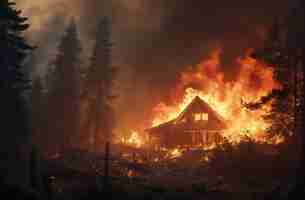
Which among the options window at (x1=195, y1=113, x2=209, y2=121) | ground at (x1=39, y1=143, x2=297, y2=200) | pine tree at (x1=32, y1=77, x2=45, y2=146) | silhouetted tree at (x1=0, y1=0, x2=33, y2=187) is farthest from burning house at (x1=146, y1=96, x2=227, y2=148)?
silhouetted tree at (x1=0, y1=0, x2=33, y2=187)

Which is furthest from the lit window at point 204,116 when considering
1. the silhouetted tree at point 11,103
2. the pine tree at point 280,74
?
the silhouetted tree at point 11,103

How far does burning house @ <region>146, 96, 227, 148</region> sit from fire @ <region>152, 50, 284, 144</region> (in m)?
1.97

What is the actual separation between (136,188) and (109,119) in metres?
33.0

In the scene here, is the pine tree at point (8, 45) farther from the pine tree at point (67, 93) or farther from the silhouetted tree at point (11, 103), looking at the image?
the pine tree at point (67, 93)

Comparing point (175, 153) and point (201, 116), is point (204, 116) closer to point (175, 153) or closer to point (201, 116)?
point (201, 116)

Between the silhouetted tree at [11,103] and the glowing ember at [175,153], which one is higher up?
the silhouetted tree at [11,103]

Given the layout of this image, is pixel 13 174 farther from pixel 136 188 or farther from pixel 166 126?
pixel 166 126

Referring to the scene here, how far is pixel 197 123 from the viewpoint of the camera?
5791 centimetres

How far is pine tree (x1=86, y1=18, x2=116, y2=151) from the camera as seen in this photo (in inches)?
2266

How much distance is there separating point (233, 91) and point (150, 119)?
30.3m

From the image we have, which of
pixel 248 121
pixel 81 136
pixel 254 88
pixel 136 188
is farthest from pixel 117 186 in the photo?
pixel 254 88

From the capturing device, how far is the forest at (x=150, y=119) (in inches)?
1080

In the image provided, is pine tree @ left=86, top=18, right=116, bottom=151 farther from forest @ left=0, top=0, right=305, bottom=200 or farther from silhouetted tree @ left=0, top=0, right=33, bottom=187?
silhouetted tree @ left=0, top=0, right=33, bottom=187

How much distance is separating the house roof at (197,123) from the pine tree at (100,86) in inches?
314
